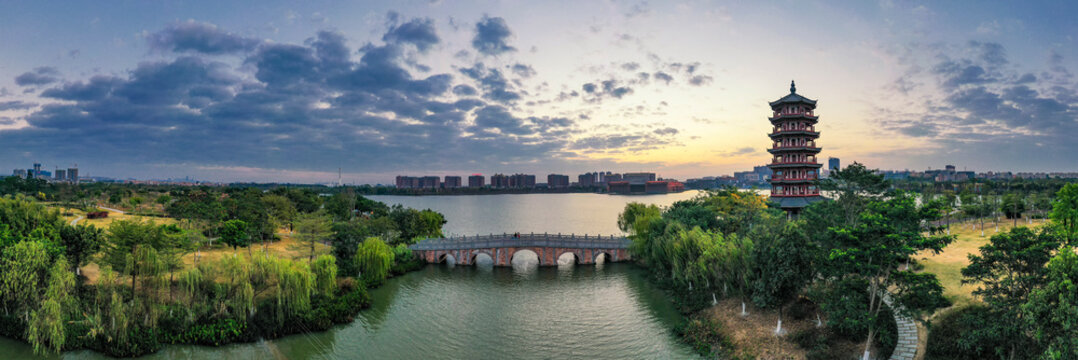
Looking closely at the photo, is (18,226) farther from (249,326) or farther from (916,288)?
(916,288)

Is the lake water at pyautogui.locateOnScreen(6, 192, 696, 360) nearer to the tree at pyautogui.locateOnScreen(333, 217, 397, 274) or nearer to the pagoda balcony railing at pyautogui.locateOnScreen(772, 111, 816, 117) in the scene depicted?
the tree at pyautogui.locateOnScreen(333, 217, 397, 274)

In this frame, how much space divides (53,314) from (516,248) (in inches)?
1040

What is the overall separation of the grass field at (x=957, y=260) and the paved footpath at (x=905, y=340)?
6.42 feet

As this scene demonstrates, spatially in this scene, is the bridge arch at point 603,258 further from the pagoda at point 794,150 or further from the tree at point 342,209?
the tree at point 342,209

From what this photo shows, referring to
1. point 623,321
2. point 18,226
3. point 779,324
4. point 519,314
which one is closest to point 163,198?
point 18,226

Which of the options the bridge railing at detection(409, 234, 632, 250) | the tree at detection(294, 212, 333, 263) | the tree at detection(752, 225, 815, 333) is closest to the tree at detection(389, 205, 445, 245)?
the bridge railing at detection(409, 234, 632, 250)

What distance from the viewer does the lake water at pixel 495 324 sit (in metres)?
19.6

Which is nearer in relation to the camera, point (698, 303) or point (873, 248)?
point (873, 248)

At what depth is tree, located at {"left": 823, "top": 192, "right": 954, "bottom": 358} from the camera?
44.5 feet

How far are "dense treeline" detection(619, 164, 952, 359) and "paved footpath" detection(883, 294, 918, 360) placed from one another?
0.26m

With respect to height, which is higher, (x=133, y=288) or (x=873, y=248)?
(x=873, y=248)

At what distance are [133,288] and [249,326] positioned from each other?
4915 mm

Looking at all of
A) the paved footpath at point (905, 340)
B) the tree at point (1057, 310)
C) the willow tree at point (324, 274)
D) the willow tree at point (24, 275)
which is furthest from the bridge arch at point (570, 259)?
the willow tree at point (24, 275)

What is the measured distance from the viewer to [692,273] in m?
23.8
